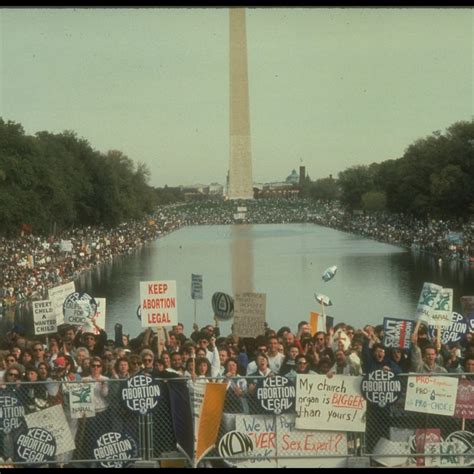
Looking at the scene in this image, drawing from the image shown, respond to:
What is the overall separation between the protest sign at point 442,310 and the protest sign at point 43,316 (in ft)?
20.8

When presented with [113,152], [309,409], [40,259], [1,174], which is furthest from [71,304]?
[113,152]

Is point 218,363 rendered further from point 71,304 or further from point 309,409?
point 71,304

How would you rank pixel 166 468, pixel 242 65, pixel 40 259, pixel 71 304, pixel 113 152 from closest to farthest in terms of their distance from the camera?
pixel 166 468
pixel 71 304
pixel 40 259
pixel 242 65
pixel 113 152

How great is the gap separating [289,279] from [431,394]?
1728 inches

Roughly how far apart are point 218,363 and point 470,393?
3.67 meters

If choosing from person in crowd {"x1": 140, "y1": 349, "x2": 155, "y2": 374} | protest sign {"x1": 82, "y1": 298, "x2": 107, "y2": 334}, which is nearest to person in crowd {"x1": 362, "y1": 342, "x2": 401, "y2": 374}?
person in crowd {"x1": 140, "y1": 349, "x2": 155, "y2": 374}

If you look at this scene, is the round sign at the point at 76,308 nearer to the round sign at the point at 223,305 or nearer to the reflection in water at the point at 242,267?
Result: the round sign at the point at 223,305

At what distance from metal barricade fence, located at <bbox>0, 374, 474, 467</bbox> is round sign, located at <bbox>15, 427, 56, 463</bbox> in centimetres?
1

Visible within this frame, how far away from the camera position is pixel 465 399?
1267 cm

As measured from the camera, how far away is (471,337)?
17.1 meters

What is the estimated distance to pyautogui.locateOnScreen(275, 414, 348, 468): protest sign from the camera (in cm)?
1272

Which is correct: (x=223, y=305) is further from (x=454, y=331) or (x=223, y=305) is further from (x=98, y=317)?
(x=454, y=331)

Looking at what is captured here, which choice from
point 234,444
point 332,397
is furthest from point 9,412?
point 332,397

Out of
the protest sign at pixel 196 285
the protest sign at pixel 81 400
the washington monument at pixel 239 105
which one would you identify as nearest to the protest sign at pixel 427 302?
the protest sign at pixel 81 400
